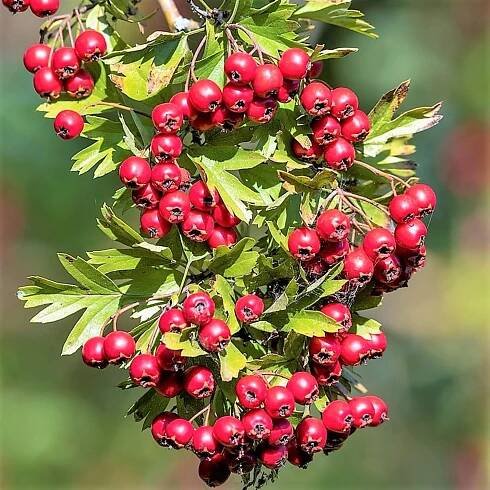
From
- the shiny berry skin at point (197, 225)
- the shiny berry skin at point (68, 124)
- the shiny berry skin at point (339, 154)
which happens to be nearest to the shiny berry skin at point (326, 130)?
the shiny berry skin at point (339, 154)

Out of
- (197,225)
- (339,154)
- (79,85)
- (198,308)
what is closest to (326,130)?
(339,154)

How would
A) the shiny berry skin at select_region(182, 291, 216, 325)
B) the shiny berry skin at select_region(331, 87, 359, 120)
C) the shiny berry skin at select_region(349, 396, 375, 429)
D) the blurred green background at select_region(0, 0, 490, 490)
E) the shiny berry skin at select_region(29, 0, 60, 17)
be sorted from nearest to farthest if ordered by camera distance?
the shiny berry skin at select_region(182, 291, 216, 325) → the shiny berry skin at select_region(331, 87, 359, 120) → the shiny berry skin at select_region(349, 396, 375, 429) → the shiny berry skin at select_region(29, 0, 60, 17) → the blurred green background at select_region(0, 0, 490, 490)

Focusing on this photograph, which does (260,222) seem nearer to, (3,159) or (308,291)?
(308,291)

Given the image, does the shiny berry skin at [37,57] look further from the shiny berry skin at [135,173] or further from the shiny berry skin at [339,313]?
the shiny berry skin at [339,313]

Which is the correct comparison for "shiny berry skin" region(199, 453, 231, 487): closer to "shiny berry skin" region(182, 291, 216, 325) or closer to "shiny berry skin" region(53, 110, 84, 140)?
"shiny berry skin" region(182, 291, 216, 325)

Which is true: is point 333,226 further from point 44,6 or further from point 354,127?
point 44,6

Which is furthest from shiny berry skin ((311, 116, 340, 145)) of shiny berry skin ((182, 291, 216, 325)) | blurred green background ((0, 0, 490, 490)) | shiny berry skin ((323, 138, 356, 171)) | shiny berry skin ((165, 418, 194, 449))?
blurred green background ((0, 0, 490, 490))
